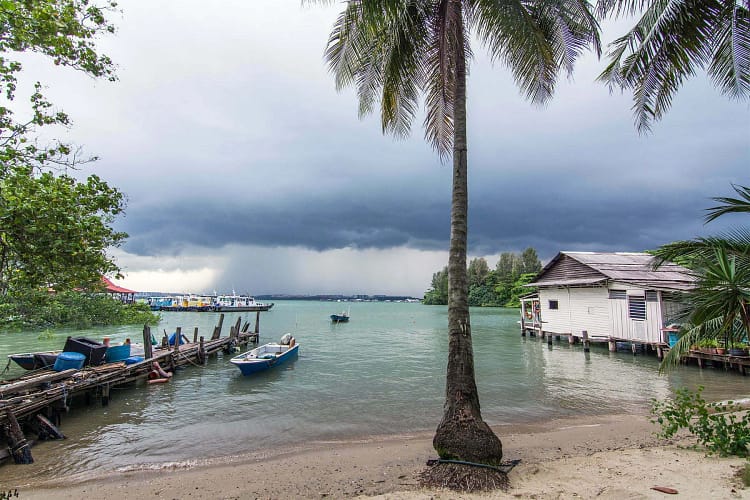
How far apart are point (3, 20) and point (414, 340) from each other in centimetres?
3462

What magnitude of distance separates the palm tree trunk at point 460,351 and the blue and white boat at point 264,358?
14.3 meters

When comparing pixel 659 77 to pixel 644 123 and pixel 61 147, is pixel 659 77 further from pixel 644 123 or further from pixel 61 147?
pixel 61 147

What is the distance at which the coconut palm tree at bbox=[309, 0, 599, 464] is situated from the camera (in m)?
6.36

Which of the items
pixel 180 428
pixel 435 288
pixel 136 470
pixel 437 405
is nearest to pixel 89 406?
pixel 180 428

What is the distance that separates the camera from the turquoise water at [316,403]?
964cm

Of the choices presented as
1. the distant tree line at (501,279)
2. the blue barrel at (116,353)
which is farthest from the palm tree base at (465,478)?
the distant tree line at (501,279)

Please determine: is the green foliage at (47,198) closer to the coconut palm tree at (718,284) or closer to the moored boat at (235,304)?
the coconut palm tree at (718,284)

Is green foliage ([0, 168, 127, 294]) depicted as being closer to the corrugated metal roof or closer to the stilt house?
the stilt house

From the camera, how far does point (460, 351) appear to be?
6.50 meters

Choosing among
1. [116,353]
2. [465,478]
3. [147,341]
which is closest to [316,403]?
[147,341]

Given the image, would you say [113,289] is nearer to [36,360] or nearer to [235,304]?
[36,360]

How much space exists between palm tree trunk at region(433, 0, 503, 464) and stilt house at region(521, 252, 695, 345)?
55.0ft

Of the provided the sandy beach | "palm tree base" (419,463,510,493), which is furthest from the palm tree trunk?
the sandy beach

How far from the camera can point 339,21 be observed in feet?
27.5
